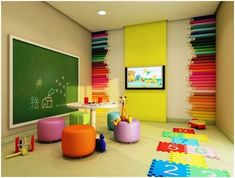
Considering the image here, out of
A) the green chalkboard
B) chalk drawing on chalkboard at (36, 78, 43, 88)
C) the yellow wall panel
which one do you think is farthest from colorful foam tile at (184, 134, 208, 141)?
chalk drawing on chalkboard at (36, 78, 43, 88)

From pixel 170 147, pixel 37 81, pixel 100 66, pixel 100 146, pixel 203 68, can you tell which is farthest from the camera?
pixel 100 66

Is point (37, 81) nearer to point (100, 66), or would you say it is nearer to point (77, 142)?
point (77, 142)

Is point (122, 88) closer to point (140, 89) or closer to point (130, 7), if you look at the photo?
point (140, 89)

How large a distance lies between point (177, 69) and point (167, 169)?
11.3 ft

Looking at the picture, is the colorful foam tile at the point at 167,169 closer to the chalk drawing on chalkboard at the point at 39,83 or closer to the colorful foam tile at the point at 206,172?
the colorful foam tile at the point at 206,172

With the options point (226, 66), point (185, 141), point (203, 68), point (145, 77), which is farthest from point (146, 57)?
point (185, 141)

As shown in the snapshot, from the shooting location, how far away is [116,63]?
5.66 m

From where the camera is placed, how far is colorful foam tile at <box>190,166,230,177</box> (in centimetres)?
198

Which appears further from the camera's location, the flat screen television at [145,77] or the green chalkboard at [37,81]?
the flat screen television at [145,77]

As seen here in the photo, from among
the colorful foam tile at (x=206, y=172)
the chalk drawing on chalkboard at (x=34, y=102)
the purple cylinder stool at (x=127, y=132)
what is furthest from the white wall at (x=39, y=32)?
the colorful foam tile at (x=206, y=172)

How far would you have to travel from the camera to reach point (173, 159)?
7.88 feet

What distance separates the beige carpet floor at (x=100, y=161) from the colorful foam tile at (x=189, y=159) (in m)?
0.07

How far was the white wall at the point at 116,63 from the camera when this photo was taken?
5582mm

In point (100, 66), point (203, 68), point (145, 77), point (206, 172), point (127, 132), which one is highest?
point (100, 66)
